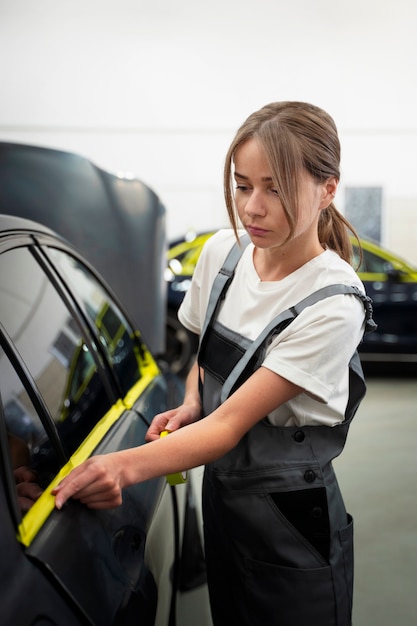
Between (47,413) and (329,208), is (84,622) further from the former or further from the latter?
(329,208)

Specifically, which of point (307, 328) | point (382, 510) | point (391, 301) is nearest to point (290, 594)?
point (307, 328)

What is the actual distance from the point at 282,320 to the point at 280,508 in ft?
1.11

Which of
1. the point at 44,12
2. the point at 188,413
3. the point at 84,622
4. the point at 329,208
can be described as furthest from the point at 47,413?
the point at 44,12

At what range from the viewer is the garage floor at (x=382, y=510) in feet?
8.15

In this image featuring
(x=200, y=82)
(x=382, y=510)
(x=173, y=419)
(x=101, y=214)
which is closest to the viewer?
(x=173, y=419)

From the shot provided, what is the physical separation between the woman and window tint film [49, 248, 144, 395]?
55cm

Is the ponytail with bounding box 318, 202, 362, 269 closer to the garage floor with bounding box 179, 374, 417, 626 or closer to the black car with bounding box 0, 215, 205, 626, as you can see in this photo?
the black car with bounding box 0, 215, 205, 626

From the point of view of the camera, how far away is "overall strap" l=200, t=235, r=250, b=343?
4.60ft

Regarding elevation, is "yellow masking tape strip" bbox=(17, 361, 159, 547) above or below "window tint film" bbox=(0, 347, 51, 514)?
below

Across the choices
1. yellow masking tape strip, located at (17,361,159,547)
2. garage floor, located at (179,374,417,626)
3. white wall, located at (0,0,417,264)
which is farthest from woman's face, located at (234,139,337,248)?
white wall, located at (0,0,417,264)

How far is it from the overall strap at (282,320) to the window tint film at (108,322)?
0.67 meters

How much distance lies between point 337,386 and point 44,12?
835 cm

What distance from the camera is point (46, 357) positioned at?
141 cm

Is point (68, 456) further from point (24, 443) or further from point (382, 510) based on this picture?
point (382, 510)
